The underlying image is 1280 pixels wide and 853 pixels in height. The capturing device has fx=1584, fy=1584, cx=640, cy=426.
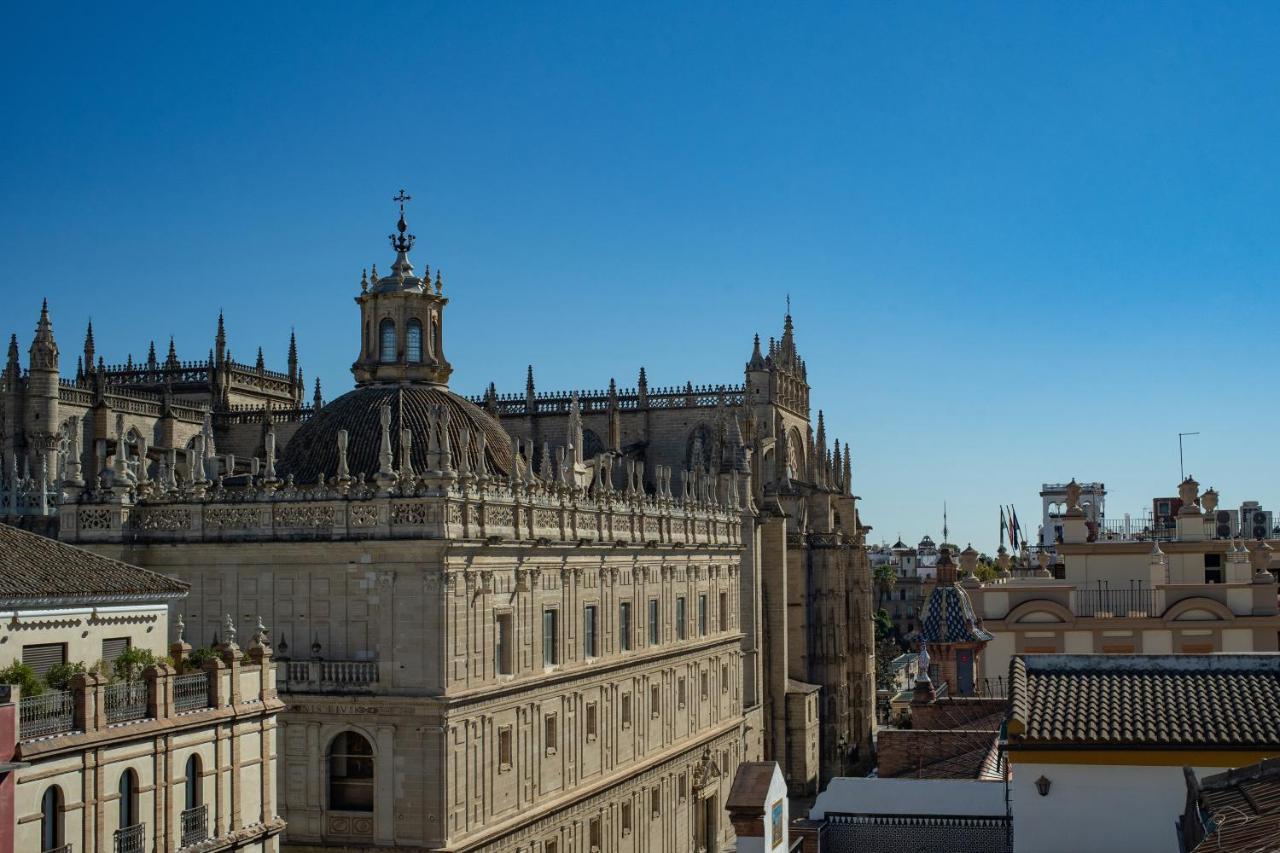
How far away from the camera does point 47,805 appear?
21.8m

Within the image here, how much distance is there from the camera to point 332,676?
1308 inches

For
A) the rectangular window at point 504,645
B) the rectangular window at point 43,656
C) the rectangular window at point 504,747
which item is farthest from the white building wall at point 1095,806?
the rectangular window at point 504,645

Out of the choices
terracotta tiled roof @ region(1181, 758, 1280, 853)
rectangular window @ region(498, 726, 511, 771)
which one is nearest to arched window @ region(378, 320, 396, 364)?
rectangular window @ region(498, 726, 511, 771)

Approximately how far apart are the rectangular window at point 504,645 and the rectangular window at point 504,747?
1.31m

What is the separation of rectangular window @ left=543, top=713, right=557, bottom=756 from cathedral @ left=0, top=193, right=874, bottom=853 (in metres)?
0.13

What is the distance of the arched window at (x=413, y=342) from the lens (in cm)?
4269

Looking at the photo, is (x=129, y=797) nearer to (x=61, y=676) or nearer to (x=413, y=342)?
(x=61, y=676)

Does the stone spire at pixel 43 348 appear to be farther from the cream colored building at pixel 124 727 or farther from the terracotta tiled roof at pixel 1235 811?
the terracotta tiled roof at pixel 1235 811

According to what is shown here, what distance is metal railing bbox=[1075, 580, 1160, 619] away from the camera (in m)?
42.2

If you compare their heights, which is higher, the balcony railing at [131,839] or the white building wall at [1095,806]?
the white building wall at [1095,806]

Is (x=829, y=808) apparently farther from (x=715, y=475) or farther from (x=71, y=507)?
(x=715, y=475)

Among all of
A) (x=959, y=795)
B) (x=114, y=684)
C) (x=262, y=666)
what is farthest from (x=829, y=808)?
(x=114, y=684)

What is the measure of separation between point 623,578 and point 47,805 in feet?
80.4

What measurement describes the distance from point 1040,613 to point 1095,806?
20234 mm
